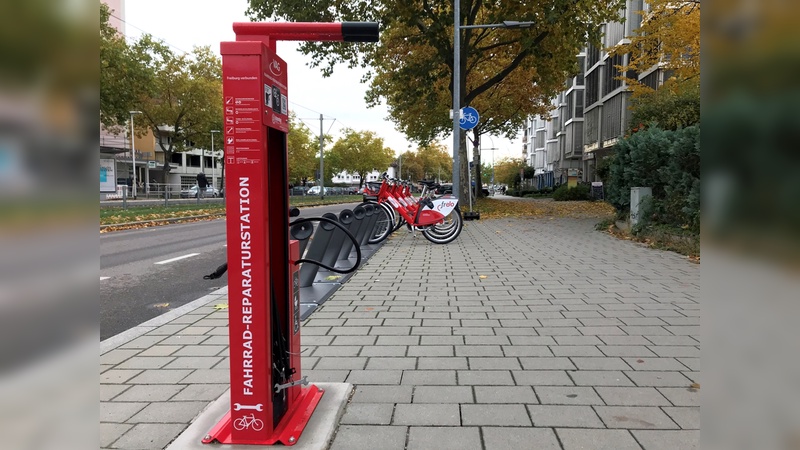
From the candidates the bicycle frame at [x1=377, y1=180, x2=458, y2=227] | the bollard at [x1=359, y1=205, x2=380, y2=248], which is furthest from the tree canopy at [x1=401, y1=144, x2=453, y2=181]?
the bollard at [x1=359, y1=205, x2=380, y2=248]

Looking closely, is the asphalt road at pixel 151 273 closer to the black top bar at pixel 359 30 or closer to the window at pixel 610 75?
the black top bar at pixel 359 30

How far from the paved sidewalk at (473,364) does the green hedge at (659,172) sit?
3.14m

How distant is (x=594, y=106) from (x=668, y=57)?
26.2 m

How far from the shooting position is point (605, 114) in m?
40.6

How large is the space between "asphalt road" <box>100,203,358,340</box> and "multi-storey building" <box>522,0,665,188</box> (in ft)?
65.0

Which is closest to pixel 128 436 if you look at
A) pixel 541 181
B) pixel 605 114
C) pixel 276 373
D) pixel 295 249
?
pixel 276 373

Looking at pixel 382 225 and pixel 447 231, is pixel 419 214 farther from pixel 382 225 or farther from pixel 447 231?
pixel 382 225

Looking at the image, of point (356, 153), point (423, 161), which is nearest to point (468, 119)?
point (356, 153)

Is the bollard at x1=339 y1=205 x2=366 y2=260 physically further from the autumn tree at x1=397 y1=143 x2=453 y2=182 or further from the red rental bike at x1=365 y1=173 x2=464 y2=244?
the autumn tree at x1=397 y1=143 x2=453 y2=182

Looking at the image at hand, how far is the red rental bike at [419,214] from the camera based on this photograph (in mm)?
11273

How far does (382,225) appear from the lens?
11797mm
